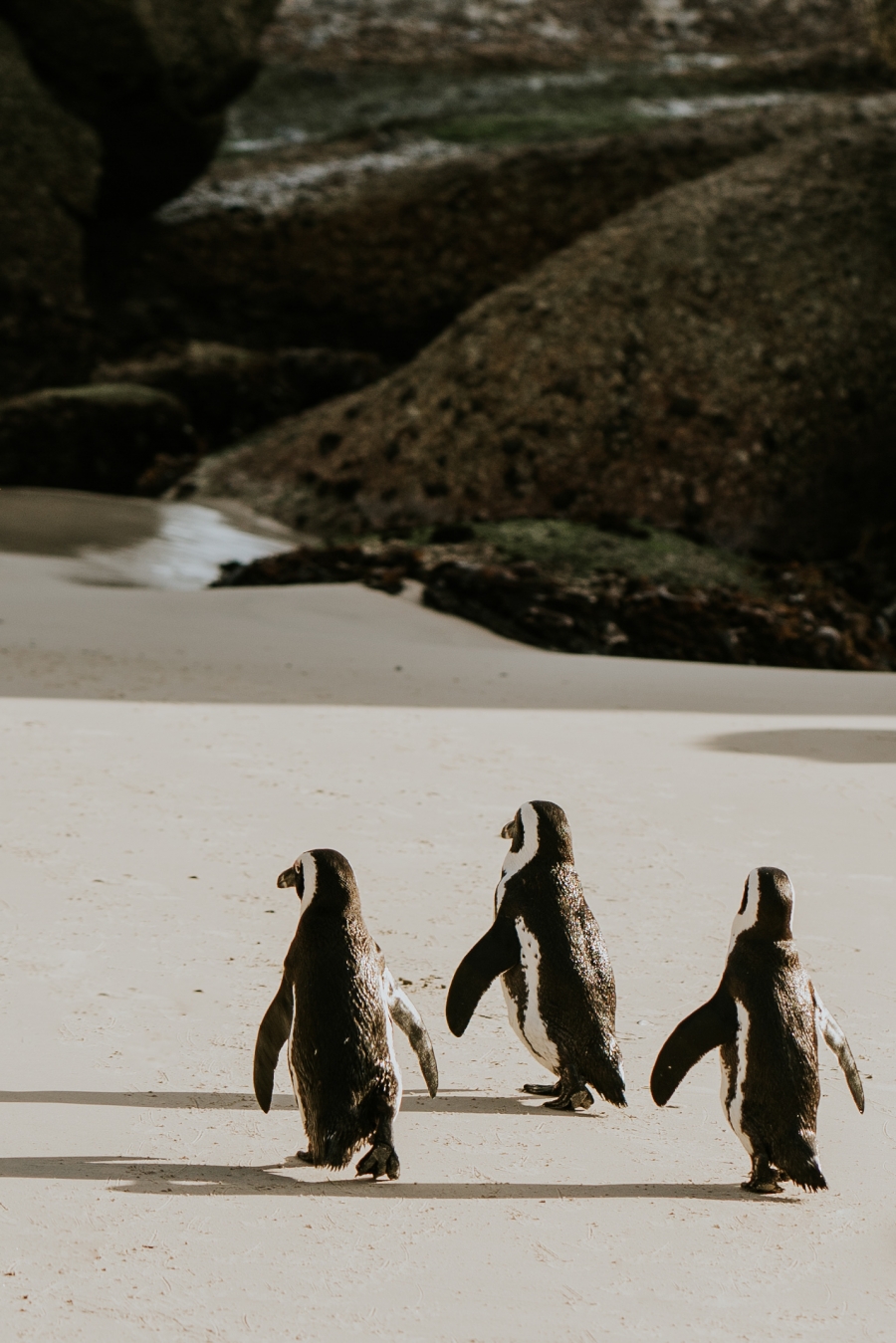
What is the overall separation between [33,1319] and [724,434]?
413 inches

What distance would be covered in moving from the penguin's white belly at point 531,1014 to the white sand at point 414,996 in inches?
3.6

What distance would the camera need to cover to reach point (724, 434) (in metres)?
11.5

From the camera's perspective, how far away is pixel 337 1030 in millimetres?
2316

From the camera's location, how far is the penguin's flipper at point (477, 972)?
2.57 m

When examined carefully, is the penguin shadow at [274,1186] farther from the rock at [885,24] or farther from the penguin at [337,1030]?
the rock at [885,24]

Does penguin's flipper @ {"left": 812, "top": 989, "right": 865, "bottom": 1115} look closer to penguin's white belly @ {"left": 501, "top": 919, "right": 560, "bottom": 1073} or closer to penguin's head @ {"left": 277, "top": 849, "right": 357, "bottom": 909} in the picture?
penguin's white belly @ {"left": 501, "top": 919, "right": 560, "bottom": 1073}

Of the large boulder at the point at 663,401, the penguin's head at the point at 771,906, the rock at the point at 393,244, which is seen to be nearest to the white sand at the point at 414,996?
the penguin's head at the point at 771,906

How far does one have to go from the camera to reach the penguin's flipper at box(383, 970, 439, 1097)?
7.76ft

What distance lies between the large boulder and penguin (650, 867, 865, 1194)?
28.9 ft

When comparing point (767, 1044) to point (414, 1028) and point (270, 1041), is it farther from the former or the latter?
point (270, 1041)

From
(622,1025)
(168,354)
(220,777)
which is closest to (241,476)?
(168,354)

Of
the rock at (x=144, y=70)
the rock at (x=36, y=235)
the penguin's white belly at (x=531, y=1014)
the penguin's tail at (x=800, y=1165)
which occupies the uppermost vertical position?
the rock at (x=144, y=70)

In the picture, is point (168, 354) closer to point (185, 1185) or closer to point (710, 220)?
point (710, 220)

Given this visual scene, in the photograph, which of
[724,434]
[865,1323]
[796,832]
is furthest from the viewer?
[724,434]
